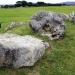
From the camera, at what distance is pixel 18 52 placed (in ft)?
64.7

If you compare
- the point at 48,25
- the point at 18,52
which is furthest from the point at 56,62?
the point at 48,25

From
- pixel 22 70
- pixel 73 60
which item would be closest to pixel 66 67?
pixel 73 60

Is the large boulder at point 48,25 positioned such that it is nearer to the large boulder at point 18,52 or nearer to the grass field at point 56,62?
the grass field at point 56,62

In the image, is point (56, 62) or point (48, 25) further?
point (48, 25)

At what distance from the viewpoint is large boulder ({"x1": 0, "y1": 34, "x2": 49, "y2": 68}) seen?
19547 millimetres

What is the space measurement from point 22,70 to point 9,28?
9690 millimetres

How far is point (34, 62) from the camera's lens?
2041 cm

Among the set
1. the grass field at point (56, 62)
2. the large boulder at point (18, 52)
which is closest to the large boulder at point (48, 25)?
the grass field at point (56, 62)

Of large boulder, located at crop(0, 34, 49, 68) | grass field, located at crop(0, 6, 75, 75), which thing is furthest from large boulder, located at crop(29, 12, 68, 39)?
large boulder, located at crop(0, 34, 49, 68)

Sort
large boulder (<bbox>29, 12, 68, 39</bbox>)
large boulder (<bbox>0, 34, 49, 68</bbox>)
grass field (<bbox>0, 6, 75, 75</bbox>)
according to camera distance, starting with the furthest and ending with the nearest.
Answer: large boulder (<bbox>29, 12, 68, 39</bbox>), grass field (<bbox>0, 6, 75, 75</bbox>), large boulder (<bbox>0, 34, 49, 68</bbox>)

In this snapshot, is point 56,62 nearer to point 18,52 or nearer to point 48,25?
point 18,52

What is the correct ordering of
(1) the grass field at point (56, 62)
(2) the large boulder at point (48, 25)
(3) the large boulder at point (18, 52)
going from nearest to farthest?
(3) the large boulder at point (18, 52) < (1) the grass field at point (56, 62) < (2) the large boulder at point (48, 25)

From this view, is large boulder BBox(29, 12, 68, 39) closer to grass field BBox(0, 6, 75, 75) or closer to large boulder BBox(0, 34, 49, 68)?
grass field BBox(0, 6, 75, 75)

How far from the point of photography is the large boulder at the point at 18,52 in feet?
64.1
